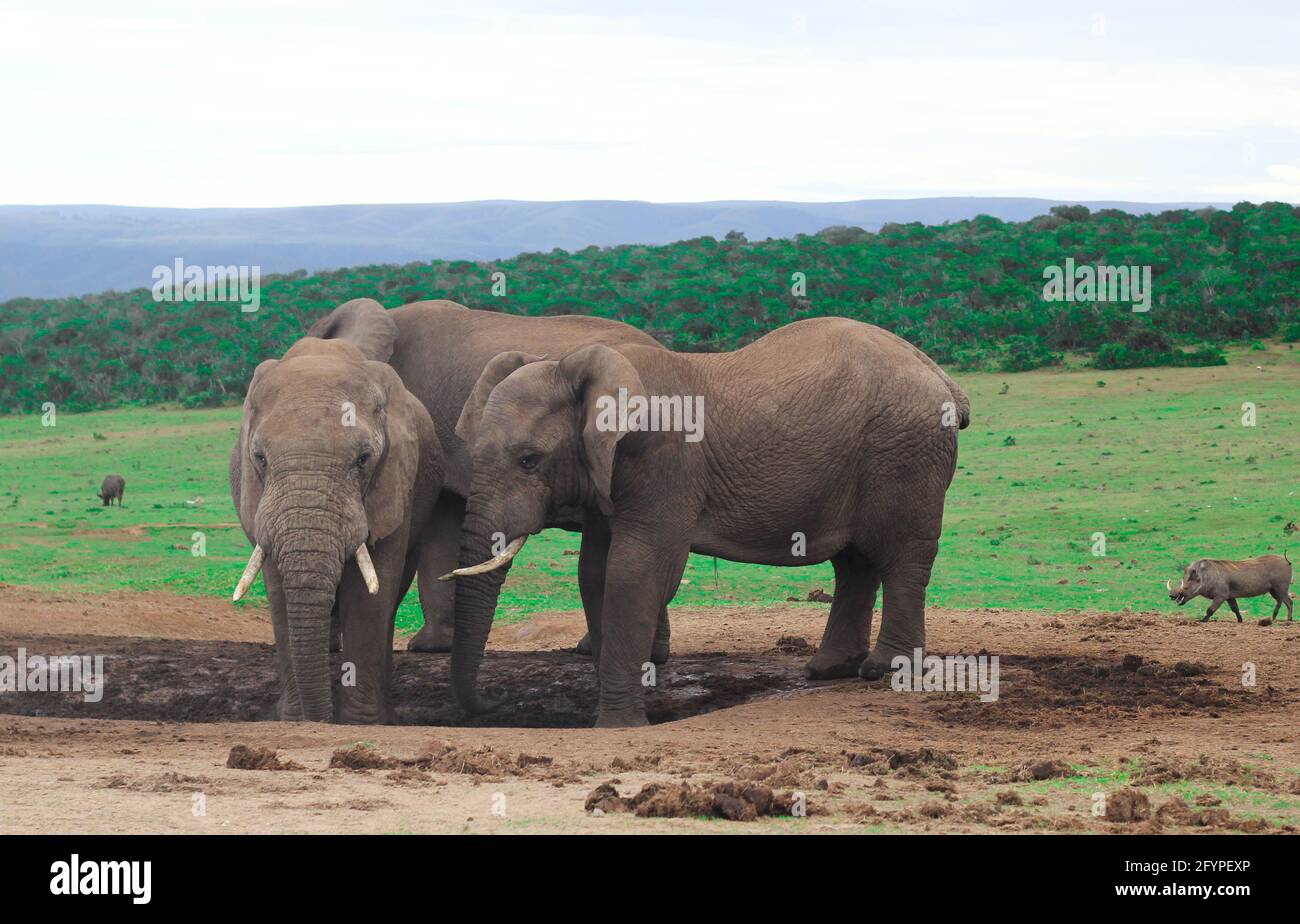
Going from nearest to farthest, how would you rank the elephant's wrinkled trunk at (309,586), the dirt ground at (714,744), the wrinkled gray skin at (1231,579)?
the dirt ground at (714,744), the elephant's wrinkled trunk at (309,586), the wrinkled gray skin at (1231,579)

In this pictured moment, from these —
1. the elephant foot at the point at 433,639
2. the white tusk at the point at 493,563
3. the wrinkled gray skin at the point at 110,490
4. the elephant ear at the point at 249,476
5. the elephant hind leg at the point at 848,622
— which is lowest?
the wrinkled gray skin at the point at 110,490

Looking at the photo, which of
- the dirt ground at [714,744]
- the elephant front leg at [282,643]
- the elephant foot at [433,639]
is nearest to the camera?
the dirt ground at [714,744]

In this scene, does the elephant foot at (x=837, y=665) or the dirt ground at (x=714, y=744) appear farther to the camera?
the elephant foot at (x=837, y=665)

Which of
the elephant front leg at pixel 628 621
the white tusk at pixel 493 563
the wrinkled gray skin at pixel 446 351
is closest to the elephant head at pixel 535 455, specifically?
the white tusk at pixel 493 563

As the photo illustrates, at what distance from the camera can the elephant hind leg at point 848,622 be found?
12477mm

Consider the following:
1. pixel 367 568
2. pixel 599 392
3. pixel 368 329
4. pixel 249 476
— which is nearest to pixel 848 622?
pixel 599 392

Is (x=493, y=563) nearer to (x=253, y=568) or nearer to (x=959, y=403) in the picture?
(x=253, y=568)

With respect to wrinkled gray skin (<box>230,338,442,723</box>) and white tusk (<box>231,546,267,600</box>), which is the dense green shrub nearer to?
wrinkled gray skin (<box>230,338,442,723</box>)

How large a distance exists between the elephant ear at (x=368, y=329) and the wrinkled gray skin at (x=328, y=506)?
1.86 m

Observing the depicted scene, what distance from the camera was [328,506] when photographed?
9.88 metres

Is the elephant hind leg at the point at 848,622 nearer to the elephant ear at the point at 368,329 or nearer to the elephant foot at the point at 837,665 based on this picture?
the elephant foot at the point at 837,665

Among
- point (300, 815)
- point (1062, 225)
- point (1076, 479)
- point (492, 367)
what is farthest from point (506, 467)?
point (1062, 225)

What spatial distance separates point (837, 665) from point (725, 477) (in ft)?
6.15

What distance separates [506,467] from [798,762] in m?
3.15
